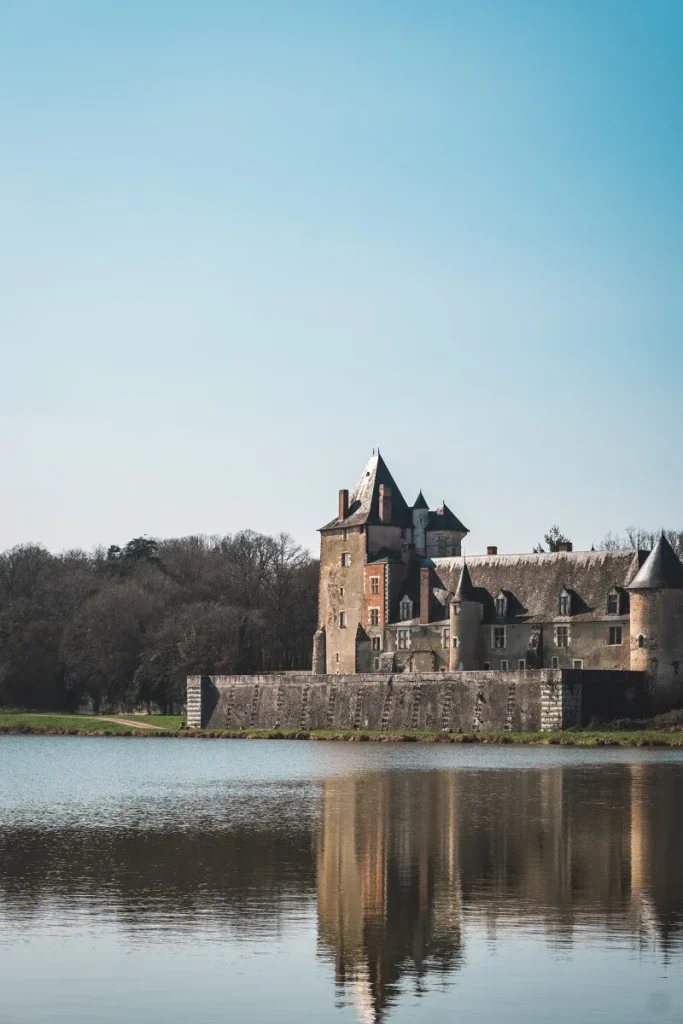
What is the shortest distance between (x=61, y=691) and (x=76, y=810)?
5264cm

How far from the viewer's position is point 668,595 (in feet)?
172

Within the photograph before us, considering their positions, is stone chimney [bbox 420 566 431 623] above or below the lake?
above

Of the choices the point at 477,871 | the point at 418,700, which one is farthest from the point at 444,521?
the point at 477,871

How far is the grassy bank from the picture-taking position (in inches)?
1807

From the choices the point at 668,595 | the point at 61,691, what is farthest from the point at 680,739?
the point at 61,691

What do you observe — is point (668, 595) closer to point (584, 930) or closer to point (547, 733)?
point (547, 733)

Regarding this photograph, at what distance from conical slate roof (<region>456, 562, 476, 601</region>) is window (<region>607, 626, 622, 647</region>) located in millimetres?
5813

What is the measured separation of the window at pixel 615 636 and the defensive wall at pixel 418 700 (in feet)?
10.6

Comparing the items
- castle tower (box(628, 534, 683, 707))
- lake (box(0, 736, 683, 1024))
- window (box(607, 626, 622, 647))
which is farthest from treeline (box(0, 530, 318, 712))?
lake (box(0, 736, 683, 1024))

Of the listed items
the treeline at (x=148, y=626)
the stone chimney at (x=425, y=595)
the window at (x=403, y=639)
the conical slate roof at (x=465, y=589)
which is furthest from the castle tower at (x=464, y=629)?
the treeline at (x=148, y=626)

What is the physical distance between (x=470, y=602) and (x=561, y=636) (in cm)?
383

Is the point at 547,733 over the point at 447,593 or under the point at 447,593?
under

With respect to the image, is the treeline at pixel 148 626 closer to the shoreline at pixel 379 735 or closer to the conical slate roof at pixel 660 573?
the shoreline at pixel 379 735

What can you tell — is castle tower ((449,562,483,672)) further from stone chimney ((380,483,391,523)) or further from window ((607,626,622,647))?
stone chimney ((380,483,391,523))
